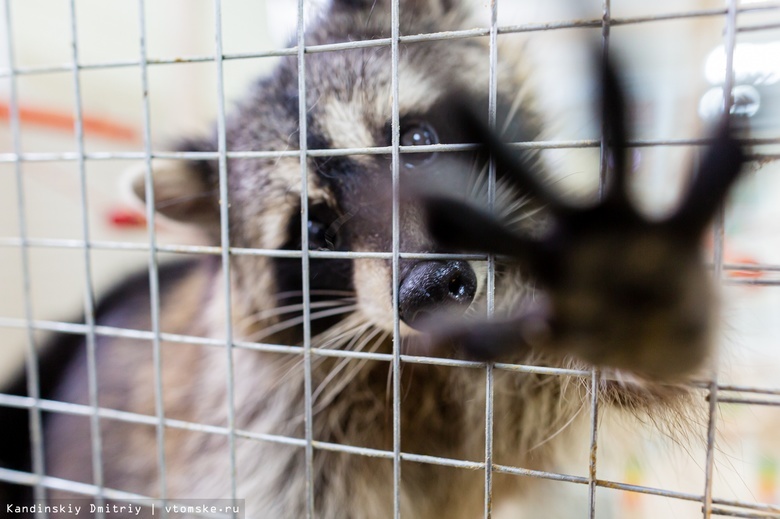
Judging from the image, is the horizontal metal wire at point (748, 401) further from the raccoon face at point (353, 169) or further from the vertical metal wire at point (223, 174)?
the vertical metal wire at point (223, 174)

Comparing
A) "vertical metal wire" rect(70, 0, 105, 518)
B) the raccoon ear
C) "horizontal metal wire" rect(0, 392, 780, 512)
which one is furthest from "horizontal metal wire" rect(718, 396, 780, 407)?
the raccoon ear

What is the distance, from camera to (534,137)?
111 cm

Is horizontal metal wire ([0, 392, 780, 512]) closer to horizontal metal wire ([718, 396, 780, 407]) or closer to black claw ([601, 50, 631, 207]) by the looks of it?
horizontal metal wire ([718, 396, 780, 407])

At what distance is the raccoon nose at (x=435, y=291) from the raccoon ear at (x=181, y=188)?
2.54ft

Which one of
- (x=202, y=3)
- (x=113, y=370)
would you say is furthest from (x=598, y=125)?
(x=202, y=3)

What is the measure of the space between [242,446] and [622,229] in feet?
3.54

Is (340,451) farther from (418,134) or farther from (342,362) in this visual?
(418,134)

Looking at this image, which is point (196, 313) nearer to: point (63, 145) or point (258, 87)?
point (258, 87)

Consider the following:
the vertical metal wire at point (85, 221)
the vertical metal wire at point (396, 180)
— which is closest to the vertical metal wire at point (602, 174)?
the vertical metal wire at point (396, 180)

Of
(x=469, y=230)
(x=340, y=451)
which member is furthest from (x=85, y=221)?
(x=469, y=230)

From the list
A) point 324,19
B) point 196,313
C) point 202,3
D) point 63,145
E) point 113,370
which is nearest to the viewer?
point 324,19

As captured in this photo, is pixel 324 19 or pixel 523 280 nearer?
pixel 523 280

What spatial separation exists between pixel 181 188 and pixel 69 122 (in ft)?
4.45

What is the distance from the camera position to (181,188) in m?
1.42
